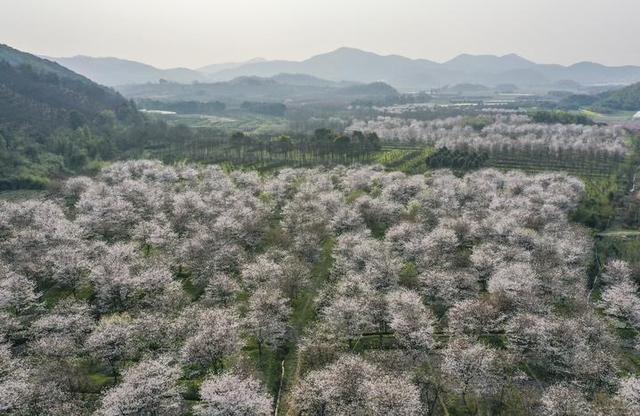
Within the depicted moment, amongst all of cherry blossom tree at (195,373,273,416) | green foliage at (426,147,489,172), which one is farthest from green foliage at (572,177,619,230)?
cherry blossom tree at (195,373,273,416)

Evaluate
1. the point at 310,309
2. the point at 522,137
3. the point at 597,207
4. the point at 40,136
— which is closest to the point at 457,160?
the point at 597,207

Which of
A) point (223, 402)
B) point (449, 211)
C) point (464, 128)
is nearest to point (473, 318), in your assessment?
point (223, 402)

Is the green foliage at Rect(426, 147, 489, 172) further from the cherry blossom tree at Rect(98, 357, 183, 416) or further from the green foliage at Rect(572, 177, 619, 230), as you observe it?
the cherry blossom tree at Rect(98, 357, 183, 416)

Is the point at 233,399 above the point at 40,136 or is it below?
below

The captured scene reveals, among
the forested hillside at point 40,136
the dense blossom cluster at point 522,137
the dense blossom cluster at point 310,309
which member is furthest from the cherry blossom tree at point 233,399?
the dense blossom cluster at point 522,137

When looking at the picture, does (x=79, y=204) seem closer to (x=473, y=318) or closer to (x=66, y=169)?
(x=66, y=169)

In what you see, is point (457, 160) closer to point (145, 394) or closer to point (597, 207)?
point (597, 207)

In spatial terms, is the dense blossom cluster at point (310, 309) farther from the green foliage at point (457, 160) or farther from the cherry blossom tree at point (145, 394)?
the green foliage at point (457, 160)

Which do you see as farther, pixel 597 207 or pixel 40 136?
pixel 40 136
